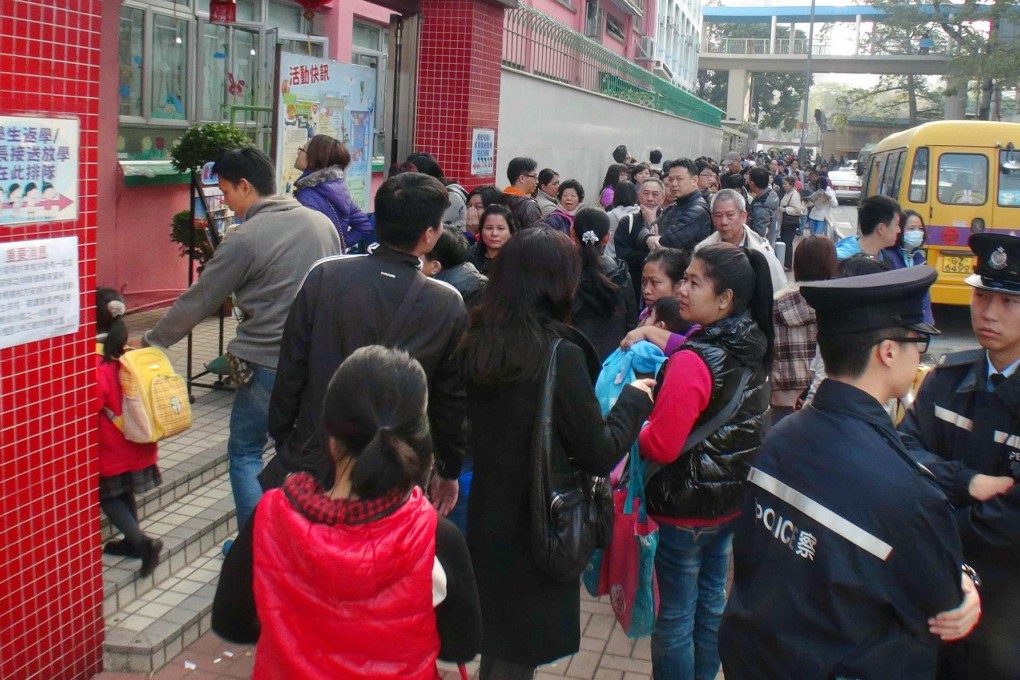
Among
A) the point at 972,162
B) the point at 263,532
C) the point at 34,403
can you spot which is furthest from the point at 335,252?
the point at 972,162

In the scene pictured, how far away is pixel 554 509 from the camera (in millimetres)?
3055

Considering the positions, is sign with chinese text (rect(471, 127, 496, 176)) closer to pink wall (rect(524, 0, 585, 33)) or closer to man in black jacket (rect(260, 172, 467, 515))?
man in black jacket (rect(260, 172, 467, 515))

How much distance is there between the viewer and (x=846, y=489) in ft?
7.12

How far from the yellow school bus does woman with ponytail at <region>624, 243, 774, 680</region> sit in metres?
9.65

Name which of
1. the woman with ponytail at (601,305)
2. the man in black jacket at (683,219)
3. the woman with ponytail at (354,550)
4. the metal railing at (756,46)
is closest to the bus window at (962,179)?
the man in black jacket at (683,219)

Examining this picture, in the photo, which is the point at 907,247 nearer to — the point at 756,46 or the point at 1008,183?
the point at 1008,183

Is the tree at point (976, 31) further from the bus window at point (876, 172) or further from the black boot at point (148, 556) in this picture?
the black boot at point (148, 556)

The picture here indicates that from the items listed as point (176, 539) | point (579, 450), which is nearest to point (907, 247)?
point (579, 450)

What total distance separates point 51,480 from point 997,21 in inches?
1607

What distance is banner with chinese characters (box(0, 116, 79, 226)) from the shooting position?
11.0ft

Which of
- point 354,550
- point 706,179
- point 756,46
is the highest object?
point 756,46

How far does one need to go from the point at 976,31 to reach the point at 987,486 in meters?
43.6

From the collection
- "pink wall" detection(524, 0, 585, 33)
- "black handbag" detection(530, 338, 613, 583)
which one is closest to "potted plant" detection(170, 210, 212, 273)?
"black handbag" detection(530, 338, 613, 583)

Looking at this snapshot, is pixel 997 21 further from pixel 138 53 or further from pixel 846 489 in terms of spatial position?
pixel 846 489
